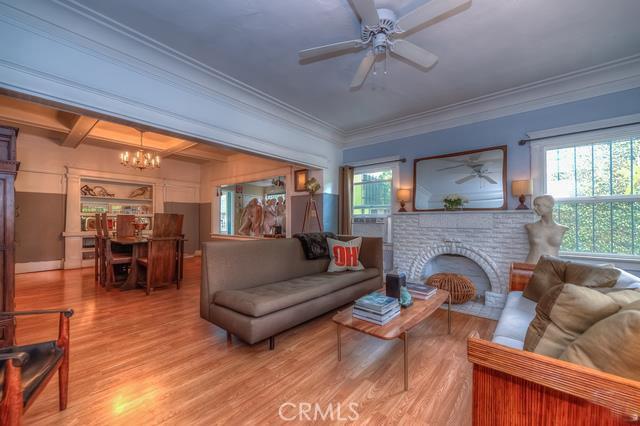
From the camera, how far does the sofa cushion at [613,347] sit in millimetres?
807

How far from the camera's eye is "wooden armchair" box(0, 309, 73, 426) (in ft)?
3.27

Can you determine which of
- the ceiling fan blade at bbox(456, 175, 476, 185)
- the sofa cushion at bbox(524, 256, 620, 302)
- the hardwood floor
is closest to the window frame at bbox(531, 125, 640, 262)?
the ceiling fan blade at bbox(456, 175, 476, 185)

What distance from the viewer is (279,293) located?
2.37m

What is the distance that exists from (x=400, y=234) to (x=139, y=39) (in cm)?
403

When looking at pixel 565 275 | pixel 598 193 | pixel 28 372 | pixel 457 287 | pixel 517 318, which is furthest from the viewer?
pixel 457 287

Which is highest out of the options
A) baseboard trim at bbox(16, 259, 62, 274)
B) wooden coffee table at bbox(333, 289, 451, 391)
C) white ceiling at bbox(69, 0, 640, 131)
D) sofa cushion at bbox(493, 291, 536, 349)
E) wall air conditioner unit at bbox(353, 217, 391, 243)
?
white ceiling at bbox(69, 0, 640, 131)

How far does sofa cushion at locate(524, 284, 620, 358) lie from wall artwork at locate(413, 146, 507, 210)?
274cm

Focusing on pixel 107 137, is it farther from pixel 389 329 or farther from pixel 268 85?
pixel 389 329

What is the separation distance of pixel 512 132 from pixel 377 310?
322 cm

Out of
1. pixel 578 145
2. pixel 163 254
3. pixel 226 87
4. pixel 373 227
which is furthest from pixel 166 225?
pixel 578 145

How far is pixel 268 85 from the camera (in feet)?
10.6

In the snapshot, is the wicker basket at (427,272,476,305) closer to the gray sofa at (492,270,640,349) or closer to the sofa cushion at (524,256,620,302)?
the gray sofa at (492,270,640,349)

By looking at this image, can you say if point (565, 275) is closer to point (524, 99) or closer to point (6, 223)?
point (524, 99)

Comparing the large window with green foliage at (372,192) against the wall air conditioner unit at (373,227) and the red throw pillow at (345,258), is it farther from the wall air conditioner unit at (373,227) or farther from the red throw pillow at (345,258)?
the red throw pillow at (345,258)
